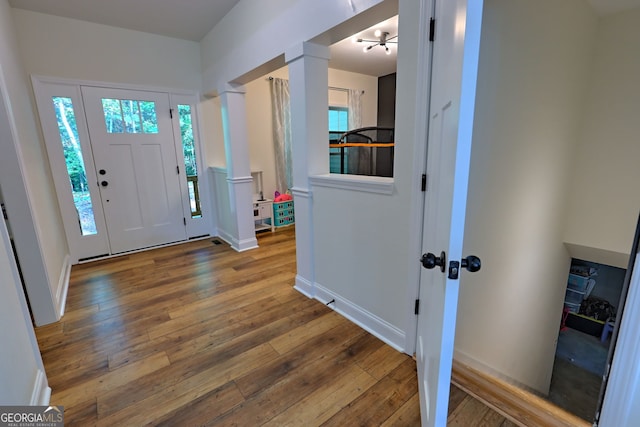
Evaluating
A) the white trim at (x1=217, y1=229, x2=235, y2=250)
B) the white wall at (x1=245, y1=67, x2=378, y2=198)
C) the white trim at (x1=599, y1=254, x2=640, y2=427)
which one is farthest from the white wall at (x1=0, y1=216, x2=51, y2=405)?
the white wall at (x1=245, y1=67, x2=378, y2=198)

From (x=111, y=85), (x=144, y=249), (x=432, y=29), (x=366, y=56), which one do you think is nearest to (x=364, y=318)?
(x=432, y=29)

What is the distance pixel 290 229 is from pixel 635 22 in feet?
13.2

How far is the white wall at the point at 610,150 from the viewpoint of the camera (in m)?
2.21

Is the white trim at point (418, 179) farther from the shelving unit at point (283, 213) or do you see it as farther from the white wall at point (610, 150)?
the shelving unit at point (283, 213)

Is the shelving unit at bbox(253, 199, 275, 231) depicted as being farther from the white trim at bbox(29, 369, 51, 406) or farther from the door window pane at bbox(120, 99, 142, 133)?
the white trim at bbox(29, 369, 51, 406)

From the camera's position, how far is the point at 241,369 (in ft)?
5.26

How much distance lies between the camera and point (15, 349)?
121cm

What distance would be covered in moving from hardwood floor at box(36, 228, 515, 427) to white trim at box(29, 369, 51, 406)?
0.14 feet

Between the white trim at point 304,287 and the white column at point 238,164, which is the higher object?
the white column at point 238,164

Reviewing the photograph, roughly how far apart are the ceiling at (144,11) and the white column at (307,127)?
1.28 meters

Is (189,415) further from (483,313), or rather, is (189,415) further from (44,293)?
(483,313)

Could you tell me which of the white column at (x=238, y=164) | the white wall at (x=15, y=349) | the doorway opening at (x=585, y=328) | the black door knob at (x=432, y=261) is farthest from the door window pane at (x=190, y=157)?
the doorway opening at (x=585, y=328)

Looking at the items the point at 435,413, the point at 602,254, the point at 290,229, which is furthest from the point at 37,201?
the point at 602,254

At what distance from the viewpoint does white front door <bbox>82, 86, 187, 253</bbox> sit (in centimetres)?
314
